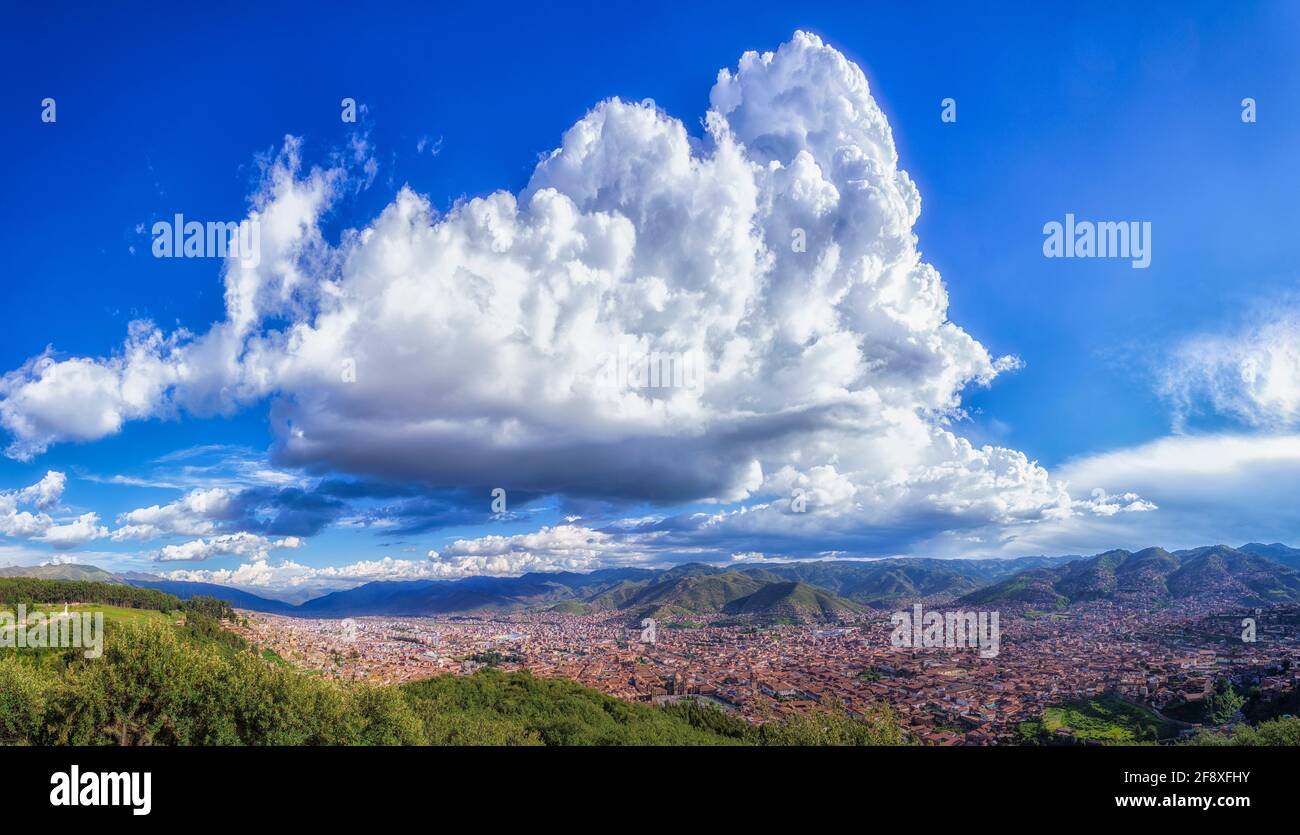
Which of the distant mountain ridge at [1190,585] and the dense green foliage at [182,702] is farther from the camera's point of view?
the distant mountain ridge at [1190,585]

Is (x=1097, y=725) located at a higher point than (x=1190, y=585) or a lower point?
higher

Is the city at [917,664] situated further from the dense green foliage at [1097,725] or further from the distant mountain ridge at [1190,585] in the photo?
the distant mountain ridge at [1190,585]

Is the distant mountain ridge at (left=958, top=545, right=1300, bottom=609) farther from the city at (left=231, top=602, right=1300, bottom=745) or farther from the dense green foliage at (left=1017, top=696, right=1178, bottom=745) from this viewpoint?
the dense green foliage at (left=1017, top=696, right=1178, bottom=745)

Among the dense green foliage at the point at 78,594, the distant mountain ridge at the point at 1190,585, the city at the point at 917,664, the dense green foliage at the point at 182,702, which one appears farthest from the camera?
the distant mountain ridge at the point at 1190,585

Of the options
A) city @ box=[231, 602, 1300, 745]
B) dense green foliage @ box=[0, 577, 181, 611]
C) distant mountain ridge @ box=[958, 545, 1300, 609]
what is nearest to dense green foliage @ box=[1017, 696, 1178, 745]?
city @ box=[231, 602, 1300, 745]

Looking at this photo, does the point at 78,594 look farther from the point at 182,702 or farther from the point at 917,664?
the point at 917,664

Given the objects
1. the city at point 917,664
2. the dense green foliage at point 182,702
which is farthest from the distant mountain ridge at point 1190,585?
the dense green foliage at point 182,702

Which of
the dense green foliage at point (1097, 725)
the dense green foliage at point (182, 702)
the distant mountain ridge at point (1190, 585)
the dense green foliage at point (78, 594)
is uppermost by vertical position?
the dense green foliage at point (182, 702)

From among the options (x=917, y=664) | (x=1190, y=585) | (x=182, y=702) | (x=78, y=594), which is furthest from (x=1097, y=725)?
(x=1190, y=585)
